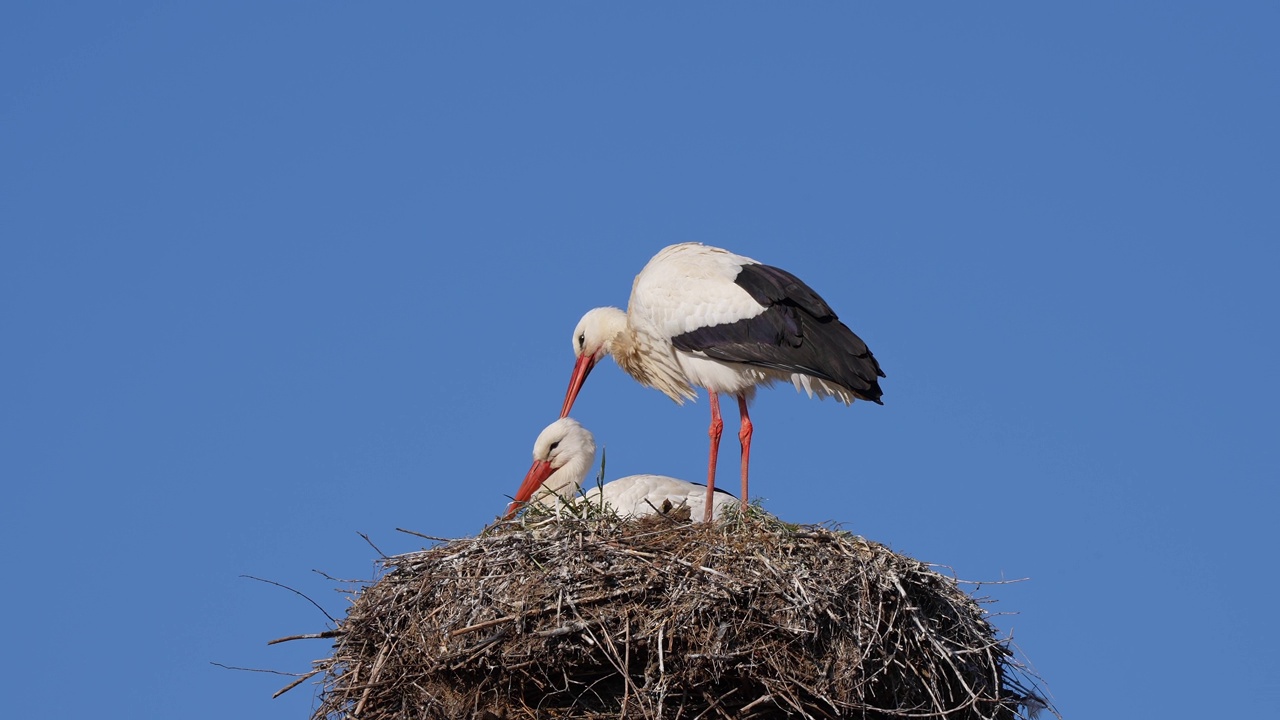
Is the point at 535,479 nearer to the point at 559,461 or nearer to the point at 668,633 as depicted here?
the point at 559,461

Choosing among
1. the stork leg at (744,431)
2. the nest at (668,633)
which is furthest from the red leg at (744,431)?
the nest at (668,633)

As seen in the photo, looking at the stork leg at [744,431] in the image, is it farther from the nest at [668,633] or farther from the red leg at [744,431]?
the nest at [668,633]

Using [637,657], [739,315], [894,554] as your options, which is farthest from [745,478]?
[637,657]

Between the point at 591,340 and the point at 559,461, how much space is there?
71 centimetres

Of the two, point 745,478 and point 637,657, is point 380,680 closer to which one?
point 637,657

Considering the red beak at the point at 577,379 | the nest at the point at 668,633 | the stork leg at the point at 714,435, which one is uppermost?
the red beak at the point at 577,379

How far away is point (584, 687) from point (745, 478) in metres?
2.20

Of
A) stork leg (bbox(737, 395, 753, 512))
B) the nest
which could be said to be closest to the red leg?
stork leg (bbox(737, 395, 753, 512))

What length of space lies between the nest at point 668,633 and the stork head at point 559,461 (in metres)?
2.15

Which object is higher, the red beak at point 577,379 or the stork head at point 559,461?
the red beak at point 577,379

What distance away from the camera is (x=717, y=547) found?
612 cm

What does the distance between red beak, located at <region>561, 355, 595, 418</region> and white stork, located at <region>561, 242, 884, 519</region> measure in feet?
1.27

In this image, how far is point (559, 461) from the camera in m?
8.70

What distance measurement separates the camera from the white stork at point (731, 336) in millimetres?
7535
